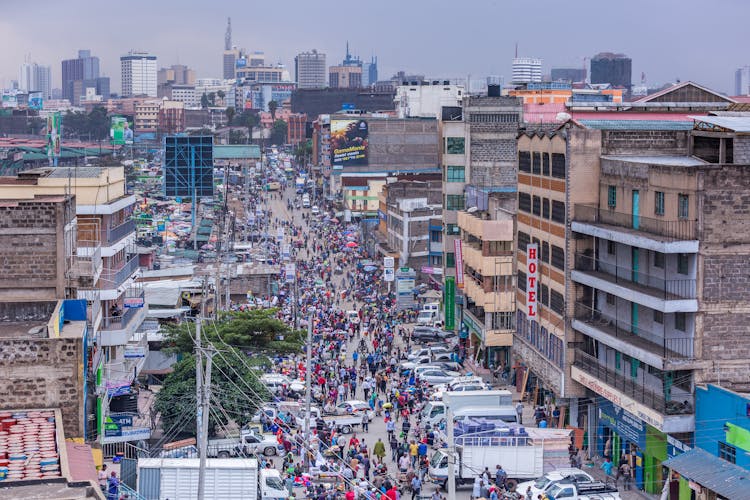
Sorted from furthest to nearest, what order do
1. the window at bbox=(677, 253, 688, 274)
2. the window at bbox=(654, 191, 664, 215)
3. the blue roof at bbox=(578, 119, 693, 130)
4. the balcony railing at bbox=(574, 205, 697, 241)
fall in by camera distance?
the blue roof at bbox=(578, 119, 693, 130) < the window at bbox=(654, 191, 664, 215) < the window at bbox=(677, 253, 688, 274) < the balcony railing at bbox=(574, 205, 697, 241)

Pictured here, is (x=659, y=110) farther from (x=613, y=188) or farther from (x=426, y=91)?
(x=426, y=91)

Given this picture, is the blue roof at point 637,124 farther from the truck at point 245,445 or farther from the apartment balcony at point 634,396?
the truck at point 245,445

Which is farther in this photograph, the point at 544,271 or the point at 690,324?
the point at 544,271

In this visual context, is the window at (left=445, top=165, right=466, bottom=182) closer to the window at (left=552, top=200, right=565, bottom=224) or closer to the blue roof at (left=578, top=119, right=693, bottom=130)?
the blue roof at (left=578, top=119, right=693, bottom=130)

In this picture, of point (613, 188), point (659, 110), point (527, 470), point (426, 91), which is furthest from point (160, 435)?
point (426, 91)

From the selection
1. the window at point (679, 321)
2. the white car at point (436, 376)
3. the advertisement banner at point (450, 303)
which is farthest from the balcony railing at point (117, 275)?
the advertisement banner at point (450, 303)

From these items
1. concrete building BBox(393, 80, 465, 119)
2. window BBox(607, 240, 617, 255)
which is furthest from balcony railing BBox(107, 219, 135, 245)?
concrete building BBox(393, 80, 465, 119)
